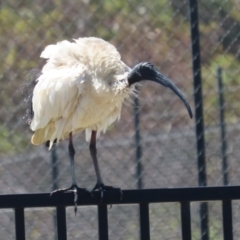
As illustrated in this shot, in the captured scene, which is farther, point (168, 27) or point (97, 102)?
point (168, 27)

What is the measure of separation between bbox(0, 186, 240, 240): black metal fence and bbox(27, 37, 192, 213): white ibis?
2.81 feet

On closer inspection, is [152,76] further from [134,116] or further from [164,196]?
[134,116]

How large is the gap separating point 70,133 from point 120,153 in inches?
20.5

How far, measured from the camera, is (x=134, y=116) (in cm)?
452

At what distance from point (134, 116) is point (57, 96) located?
0.81 m

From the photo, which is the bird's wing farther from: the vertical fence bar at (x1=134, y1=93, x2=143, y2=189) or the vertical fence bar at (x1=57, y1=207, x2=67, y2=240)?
the vertical fence bar at (x1=57, y1=207, x2=67, y2=240)

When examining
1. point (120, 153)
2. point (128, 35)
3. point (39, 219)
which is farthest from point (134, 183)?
point (128, 35)

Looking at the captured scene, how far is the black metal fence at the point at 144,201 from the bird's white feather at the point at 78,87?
0.96m

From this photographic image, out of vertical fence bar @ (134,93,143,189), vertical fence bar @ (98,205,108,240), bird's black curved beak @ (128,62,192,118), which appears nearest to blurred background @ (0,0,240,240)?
vertical fence bar @ (134,93,143,189)

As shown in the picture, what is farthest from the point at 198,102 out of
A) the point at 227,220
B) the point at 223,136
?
the point at 227,220

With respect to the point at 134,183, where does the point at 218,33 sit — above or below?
above

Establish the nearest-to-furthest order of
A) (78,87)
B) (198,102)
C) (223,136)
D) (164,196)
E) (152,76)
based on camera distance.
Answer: (164,196)
(152,76)
(78,87)
(198,102)
(223,136)

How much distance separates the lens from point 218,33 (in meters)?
4.63

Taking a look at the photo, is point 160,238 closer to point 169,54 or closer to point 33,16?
point 169,54
